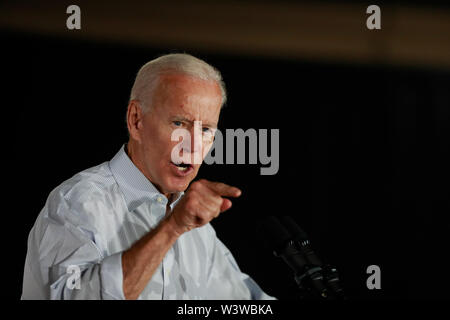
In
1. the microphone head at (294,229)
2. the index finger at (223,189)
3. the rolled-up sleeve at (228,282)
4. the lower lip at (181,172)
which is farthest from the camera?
the rolled-up sleeve at (228,282)

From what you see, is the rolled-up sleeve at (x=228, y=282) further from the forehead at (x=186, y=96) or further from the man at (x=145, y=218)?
the forehead at (x=186, y=96)

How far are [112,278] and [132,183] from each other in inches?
15.9

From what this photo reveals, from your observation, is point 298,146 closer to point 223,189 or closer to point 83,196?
point 83,196

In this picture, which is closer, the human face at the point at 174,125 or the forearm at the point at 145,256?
the forearm at the point at 145,256

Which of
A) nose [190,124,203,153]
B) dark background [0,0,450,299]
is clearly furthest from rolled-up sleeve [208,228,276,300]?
nose [190,124,203,153]

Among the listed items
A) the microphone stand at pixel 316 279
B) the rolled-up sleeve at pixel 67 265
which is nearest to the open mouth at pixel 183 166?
the rolled-up sleeve at pixel 67 265

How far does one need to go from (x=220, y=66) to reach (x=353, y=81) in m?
0.54

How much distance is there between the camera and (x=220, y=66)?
1.60 metres

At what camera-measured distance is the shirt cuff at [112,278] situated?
100 centimetres

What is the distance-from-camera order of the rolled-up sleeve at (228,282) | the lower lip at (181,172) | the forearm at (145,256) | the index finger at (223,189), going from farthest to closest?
1. the rolled-up sleeve at (228,282)
2. the lower lip at (181,172)
3. the forearm at (145,256)
4. the index finger at (223,189)

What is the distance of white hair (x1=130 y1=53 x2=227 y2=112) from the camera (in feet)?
4.48

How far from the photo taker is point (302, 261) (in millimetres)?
1032

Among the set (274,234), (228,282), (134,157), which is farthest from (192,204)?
(228,282)
